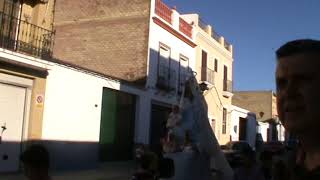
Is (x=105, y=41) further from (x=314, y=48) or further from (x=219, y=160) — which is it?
(x=314, y=48)

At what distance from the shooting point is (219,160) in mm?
5484

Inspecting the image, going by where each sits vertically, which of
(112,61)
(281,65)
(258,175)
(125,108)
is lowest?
(258,175)

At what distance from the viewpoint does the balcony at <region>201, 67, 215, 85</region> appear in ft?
106

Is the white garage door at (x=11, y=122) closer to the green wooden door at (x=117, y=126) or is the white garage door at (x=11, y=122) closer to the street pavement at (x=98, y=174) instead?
the street pavement at (x=98, y=174)

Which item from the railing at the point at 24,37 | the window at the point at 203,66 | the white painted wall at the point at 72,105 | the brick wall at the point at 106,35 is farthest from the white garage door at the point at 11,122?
the window at the point at 203,66

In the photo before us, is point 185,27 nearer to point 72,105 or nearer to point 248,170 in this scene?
point 72,105

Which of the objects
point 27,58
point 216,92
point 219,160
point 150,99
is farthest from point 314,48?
point 216,92

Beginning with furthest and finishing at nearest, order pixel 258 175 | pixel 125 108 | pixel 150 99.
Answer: pixel 150 99
pixel 125 108
pixel 258 175

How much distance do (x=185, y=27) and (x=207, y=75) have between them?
13.6 feet

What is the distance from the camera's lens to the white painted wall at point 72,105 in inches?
709

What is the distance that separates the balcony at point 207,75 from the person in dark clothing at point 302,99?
30.8 m

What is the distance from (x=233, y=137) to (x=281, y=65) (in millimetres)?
38052

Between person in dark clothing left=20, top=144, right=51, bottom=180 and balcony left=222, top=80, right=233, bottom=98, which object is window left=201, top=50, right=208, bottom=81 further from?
person in dark clothing left=20, top=144, right=51, bottom=180

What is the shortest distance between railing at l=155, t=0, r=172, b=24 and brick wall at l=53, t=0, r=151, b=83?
1.03 m
